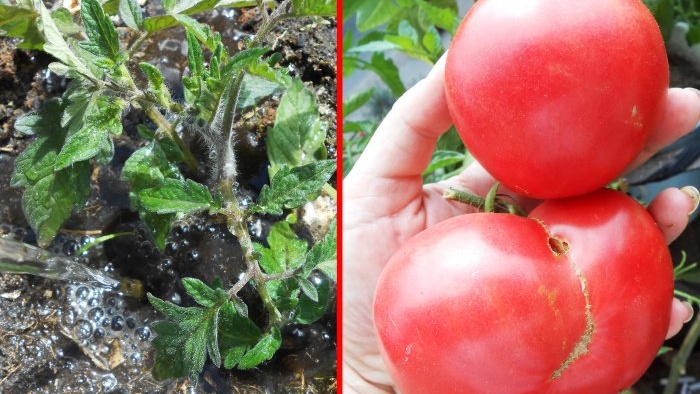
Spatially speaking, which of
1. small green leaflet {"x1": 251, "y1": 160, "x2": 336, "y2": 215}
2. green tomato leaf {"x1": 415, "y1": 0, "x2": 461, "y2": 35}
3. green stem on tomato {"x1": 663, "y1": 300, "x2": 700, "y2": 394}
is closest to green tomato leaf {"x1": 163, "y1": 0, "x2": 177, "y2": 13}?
small green leaflet {"x1": 251, "y1": 160, "x2": 336, "y2": 215}

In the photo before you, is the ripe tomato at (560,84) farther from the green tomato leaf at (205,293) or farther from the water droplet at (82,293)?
the water droplet at (82,293)

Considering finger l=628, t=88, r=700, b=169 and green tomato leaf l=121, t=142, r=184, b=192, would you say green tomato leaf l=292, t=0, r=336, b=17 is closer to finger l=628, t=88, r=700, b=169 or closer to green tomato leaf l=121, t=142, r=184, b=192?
green tomato leaf l=121, t=142, r=184, b=192

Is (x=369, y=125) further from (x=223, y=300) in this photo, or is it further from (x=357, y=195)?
(x=223, y=300)

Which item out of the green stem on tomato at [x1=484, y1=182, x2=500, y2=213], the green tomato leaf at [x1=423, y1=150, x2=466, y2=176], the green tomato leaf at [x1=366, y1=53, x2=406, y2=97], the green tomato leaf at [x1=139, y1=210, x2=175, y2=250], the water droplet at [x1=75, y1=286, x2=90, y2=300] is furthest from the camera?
the green tomato leaf at [x1=366, y1=53, x2=406, y2=97]

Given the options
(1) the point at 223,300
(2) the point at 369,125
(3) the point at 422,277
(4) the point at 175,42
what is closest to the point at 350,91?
(2) the point at 369,125

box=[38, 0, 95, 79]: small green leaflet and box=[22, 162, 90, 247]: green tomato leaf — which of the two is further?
box=[22, 162, 90, 247]: green tomato leaf

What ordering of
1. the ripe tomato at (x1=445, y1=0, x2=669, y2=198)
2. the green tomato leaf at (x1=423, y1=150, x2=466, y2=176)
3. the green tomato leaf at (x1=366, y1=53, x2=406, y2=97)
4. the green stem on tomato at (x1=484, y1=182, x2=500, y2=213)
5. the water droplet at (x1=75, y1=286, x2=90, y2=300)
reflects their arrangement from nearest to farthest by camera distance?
the ripe tomato at (x1=445, y1=0, x2=669, y2=198) < the green stem on tomato at (x1=484, y1=182, x2=500, y2=213) < the water droplet at (x1=75, y1=286, x2=90, y2=300) < the green tomato leaf at (x1=423, y1=150, x2=466, y2=176) < the green tomato leaf at (x1=366, y1=53, x2=406, y2=97)

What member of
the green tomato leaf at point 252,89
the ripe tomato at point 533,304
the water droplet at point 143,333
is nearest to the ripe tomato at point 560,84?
the ripe tomato at point 533,304
